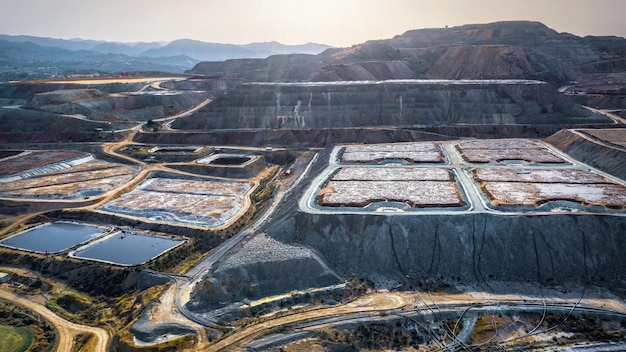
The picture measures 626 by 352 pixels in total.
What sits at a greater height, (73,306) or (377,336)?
(377,336)

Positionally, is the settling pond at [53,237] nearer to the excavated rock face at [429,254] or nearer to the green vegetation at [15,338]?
the green vegetation at [15,338]

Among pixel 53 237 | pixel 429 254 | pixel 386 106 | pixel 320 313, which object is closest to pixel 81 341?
pixel 320 313

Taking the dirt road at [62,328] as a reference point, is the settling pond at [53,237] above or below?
above

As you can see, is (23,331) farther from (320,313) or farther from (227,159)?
(227,159)

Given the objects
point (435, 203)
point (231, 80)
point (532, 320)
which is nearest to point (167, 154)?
point (435, 203)

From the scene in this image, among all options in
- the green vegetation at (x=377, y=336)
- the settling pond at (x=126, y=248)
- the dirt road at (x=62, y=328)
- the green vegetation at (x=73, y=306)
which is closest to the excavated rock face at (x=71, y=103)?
the settling pond at (x=126, y=248)

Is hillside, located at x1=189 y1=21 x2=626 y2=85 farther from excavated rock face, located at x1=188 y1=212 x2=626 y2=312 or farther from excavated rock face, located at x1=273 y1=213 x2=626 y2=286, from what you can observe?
excavated rock face, located at x1=188 y1=212 x2=626 y2=312

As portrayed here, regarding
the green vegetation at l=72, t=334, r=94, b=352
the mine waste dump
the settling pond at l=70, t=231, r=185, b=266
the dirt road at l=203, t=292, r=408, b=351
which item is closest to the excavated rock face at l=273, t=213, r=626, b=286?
the dirt road at l=203, t=292, r=408, b=351
